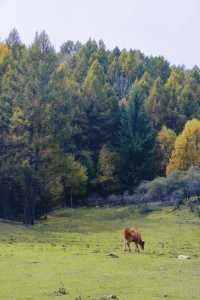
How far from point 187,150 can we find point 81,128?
611 inches

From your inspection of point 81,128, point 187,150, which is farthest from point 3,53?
point 187,150

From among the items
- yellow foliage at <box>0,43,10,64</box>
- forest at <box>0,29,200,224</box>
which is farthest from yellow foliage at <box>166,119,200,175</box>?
yellow foliage at <box>0,43,10,64</box>

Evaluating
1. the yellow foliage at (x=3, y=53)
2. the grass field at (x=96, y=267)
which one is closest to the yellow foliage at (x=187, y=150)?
the yellow foliage at (x=3, y=53)

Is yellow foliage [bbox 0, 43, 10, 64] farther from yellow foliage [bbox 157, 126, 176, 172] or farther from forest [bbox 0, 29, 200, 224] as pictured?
yellow foliage [bbox 157, 126, 176, 172]

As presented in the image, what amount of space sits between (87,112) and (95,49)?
64.4 metres

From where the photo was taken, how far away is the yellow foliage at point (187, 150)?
7912 cm

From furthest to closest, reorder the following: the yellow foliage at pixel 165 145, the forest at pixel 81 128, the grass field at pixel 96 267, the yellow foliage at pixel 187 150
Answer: the yellow foliage at pixel 165 145, the yellow foliage at pixel 187 150, the forest at pixel 81 128, the grass field at pixel 96 267

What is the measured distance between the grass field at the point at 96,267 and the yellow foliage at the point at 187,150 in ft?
115

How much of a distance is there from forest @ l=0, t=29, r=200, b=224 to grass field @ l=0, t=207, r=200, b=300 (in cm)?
1298

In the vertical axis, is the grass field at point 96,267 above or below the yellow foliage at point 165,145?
below

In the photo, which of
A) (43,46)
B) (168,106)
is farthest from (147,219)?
(168,106)

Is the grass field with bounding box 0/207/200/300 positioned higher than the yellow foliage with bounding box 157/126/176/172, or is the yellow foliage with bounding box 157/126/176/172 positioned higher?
the yellow foliage with bounding box 157/126/176/172

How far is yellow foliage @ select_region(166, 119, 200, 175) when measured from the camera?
79125 millimetres

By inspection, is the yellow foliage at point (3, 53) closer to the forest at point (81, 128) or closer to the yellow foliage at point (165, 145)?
the forest at point (81, 128)
